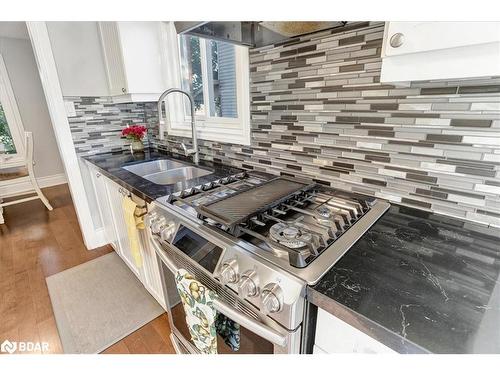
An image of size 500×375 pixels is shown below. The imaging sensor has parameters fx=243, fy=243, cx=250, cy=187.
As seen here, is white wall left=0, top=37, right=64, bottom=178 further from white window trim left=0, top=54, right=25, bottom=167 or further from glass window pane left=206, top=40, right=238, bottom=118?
glass window pane left=206, top=40, right=238, bottom=118

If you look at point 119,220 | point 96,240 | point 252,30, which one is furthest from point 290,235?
point 96,240

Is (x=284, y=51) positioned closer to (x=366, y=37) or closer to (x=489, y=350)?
(x=366, y=37)

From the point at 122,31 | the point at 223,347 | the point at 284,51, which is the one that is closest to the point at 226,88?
the point at 284,51

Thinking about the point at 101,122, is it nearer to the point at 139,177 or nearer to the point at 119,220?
the point at 119,220

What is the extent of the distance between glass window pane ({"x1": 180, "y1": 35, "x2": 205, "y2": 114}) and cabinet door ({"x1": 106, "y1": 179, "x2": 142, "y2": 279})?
81 cm

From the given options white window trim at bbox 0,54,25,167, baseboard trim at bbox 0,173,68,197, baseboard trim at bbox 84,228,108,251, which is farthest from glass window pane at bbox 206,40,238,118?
baseboard trim at bbox 0,173,68,197

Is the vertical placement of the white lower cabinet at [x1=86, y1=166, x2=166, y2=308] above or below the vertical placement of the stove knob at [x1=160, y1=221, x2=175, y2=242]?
below

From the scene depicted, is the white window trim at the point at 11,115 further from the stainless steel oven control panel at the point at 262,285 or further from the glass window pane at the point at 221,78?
the stainless steel oven control panel at the point at 262,285

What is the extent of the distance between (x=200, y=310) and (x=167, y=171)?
1.15 meters

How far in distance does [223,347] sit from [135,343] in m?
0.82

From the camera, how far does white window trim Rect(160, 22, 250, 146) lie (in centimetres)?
134

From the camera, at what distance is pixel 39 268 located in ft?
Answer: 6.57

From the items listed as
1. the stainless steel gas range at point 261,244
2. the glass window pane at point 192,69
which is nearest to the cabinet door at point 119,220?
the stainless steel gas range at point 261,244

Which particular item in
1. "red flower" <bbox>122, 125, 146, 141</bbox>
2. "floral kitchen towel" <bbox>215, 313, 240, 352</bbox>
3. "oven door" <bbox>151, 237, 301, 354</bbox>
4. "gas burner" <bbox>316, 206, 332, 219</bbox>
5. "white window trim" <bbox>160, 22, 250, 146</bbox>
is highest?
"white window trim" <bbox>160, 22, 250, 146</bbox>
